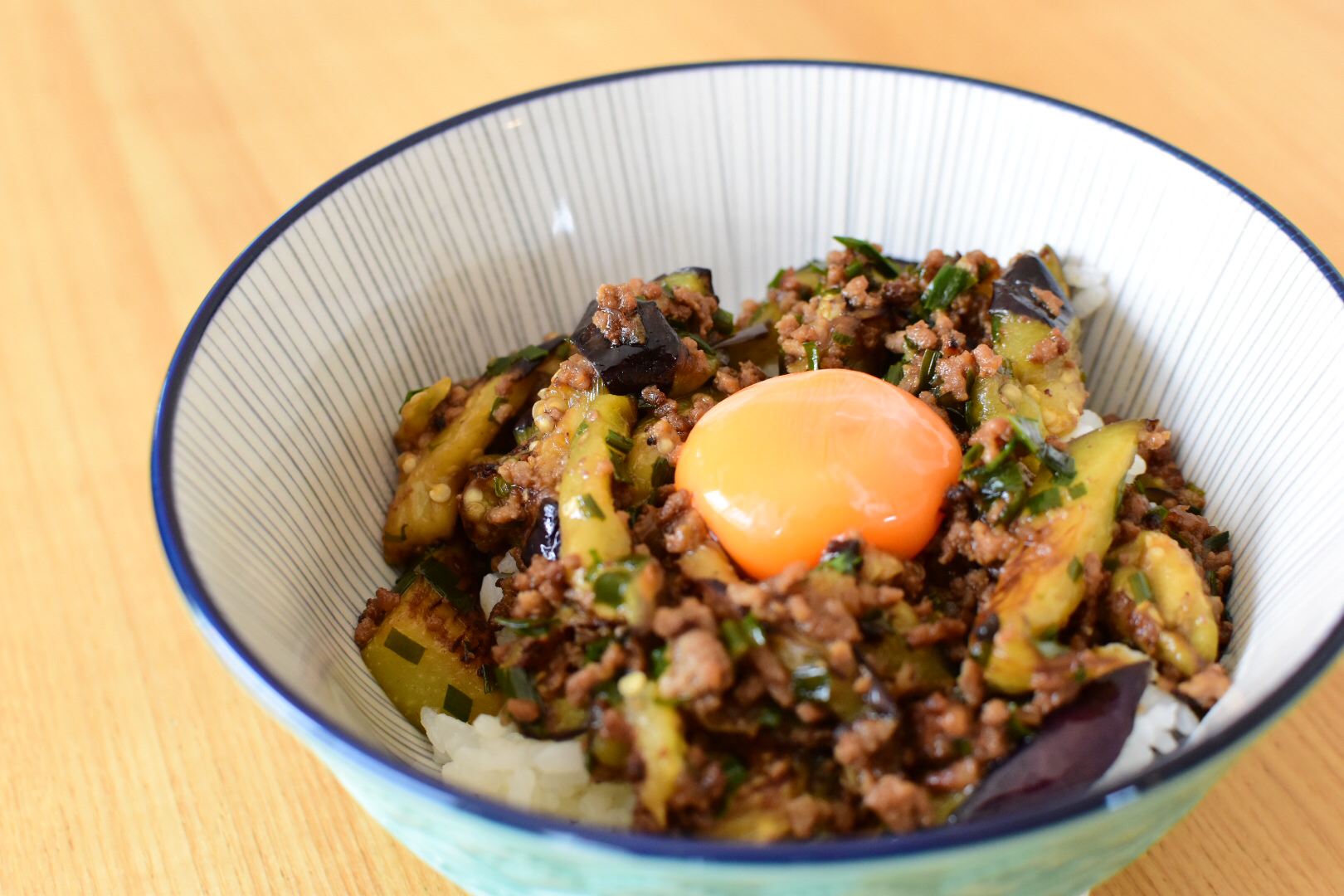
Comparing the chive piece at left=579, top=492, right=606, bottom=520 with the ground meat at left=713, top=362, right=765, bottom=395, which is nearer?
the chive piece at left=579, top=492, right=606, bottom=520

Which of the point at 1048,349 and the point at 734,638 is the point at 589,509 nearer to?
the point at 734,638

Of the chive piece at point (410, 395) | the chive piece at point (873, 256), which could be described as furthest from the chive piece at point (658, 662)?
the chive piece at point (873, 256)

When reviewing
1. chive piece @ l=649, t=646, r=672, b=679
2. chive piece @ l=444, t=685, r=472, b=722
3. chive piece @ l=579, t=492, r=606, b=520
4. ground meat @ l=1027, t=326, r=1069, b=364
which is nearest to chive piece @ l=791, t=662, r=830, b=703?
chive piece @ l=649, t=646, r=672, b=679

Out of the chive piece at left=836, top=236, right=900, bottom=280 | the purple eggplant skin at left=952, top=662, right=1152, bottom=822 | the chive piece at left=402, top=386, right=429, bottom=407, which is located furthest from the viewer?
the chive piece at left=836, top=236, right=900, bottom=280

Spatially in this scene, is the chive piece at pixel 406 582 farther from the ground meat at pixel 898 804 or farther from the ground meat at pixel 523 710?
the ground meat at pixel 898 804

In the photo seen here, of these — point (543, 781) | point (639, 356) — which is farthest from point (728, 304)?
point (543, 781)

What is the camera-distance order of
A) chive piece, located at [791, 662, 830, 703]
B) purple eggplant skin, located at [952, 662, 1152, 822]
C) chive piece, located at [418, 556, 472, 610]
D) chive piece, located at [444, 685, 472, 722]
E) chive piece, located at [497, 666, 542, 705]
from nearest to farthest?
1. purple eggplant skin, located at [952, 662, 1152, 822]
2. chive piece, located at [791, 662, 830, 703]
3. chive piece, located at [497, 666, 542, 705]
4. chive piece, located at [444, 685, 472, 722]
5. chive piece, located at [418, 556, 472, 610]

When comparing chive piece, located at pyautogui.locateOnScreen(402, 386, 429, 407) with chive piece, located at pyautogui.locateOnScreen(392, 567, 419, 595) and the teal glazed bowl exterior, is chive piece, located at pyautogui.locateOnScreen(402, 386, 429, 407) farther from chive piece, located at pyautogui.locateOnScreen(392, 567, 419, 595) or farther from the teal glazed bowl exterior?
chive piece, located at pyautogui.locateOnScreen(392, 567, 419, 595)
